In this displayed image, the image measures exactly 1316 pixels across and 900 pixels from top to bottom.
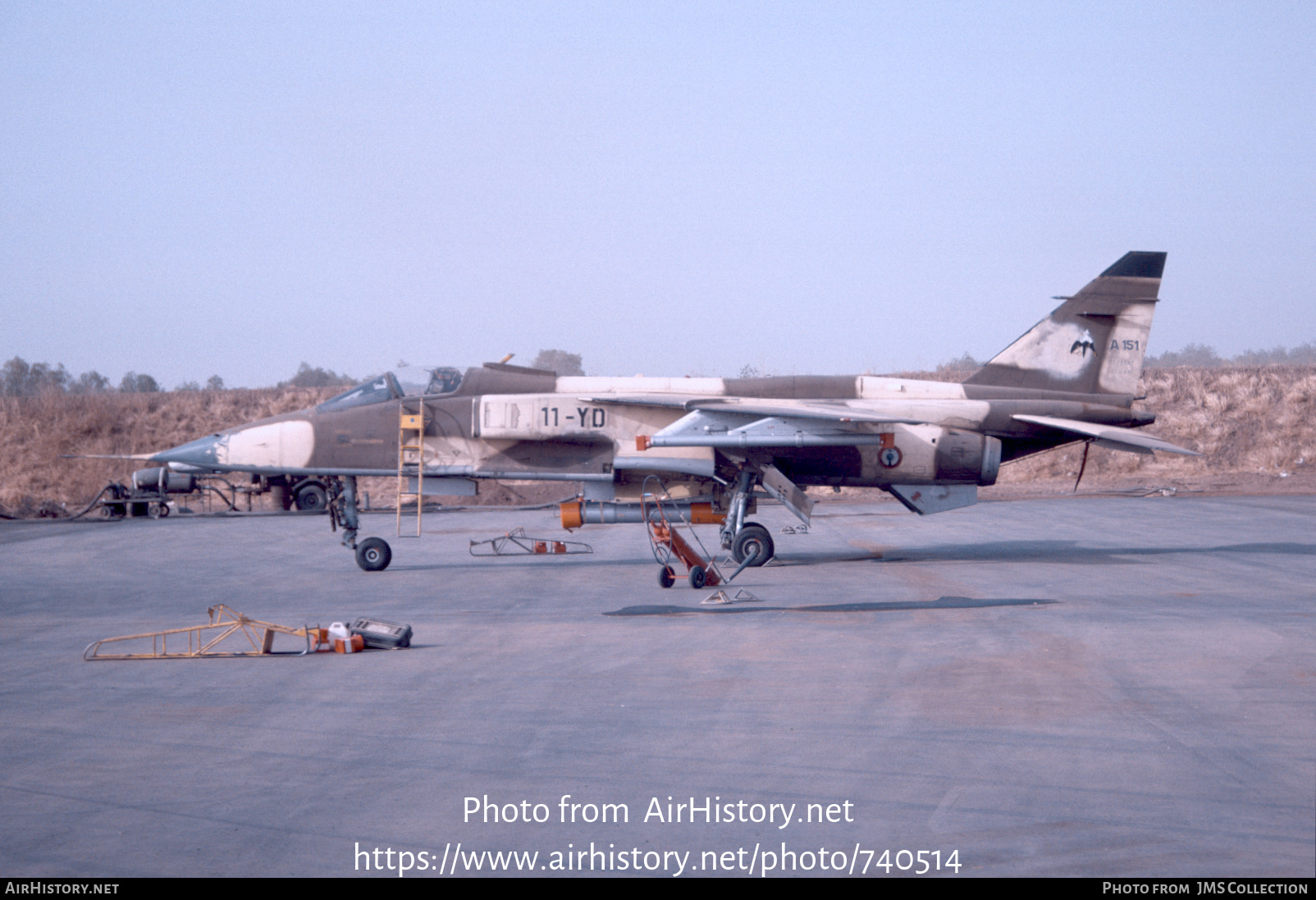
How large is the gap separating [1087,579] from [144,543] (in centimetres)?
1581

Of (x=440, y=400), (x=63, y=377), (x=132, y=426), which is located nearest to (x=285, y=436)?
(x=440, y=400)

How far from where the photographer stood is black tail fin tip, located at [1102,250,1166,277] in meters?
14.4

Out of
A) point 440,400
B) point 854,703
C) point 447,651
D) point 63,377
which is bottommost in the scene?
point 63,377

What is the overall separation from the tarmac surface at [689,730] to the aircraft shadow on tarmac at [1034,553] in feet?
6.39

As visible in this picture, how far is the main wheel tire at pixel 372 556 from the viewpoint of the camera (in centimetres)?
1322

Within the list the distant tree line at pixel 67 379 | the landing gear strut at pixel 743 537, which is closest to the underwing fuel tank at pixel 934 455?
the landing gear strut at pixel 743 537

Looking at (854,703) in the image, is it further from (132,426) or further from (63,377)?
(63,377)

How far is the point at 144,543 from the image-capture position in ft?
56.9

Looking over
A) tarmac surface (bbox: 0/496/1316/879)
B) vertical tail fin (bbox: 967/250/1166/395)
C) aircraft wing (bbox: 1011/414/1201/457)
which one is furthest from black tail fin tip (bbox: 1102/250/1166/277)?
tarmac surface (bbox: 0/496/1316/879)

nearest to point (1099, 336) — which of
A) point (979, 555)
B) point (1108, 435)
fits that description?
point (1108, 435)

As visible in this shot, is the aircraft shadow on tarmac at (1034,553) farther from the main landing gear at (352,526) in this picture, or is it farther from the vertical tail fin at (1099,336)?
the main landing gear at (352,526)

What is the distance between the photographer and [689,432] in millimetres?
12828

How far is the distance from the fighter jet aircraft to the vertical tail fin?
27 mm

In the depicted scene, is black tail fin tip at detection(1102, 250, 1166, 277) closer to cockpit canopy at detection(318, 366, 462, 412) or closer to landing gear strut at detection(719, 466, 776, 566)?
landing gear strut at detection(719, 466, 776, 566)
